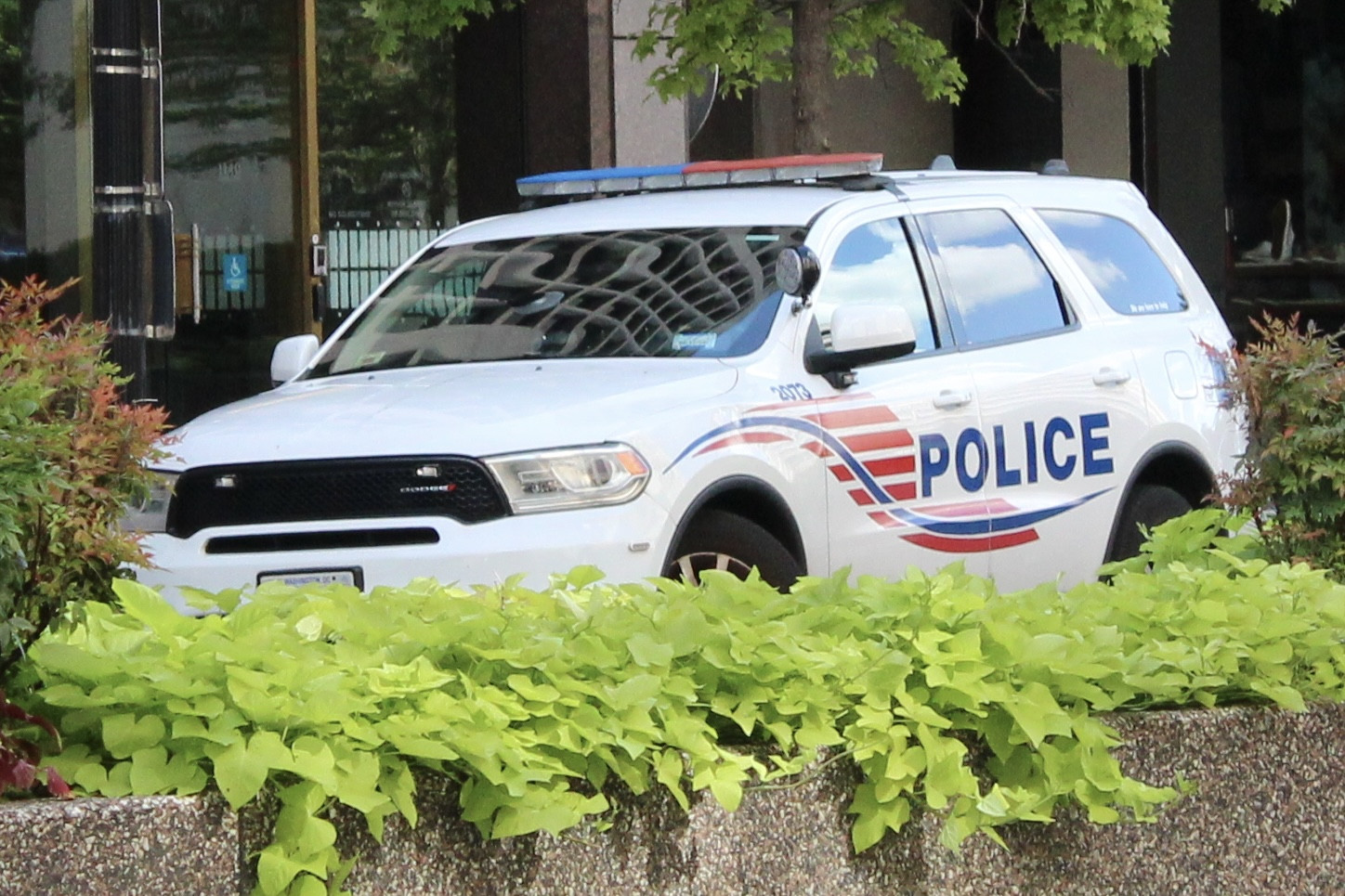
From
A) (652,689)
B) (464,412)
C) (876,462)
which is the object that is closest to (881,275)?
(876,462)

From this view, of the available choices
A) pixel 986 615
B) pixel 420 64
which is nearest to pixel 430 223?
pixel 420 64

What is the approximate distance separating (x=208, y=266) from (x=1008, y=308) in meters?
7.36

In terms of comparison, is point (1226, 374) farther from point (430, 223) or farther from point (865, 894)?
point (430, 223)

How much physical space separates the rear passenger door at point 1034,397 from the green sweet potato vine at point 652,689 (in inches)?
122

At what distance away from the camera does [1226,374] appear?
6.42m

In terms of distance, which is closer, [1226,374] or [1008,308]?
[1226,374]

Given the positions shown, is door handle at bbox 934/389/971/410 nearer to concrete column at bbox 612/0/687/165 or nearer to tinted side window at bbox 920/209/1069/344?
tinted side window at bbox 920/209/1069/344

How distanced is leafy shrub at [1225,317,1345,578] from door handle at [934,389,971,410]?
87.8 inches

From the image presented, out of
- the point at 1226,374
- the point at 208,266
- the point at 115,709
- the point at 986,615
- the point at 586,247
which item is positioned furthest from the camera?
the point at 208,266

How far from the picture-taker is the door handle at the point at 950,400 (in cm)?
822

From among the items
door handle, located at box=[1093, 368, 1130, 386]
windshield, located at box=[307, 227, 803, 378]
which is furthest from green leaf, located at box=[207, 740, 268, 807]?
door handle, located at box=[1093, 368, 1130, 386]

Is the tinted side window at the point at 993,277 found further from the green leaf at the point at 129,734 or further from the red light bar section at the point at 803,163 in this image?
the green leaf at the point at 129,734

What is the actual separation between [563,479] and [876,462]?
140 cm

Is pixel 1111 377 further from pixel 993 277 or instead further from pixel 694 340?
pixel 694 340
